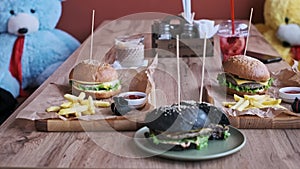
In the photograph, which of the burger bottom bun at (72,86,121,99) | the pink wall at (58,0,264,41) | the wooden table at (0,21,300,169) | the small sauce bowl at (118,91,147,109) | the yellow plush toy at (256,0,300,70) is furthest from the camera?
the pink wall at (58,0,264,41)

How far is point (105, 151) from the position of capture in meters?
1.20

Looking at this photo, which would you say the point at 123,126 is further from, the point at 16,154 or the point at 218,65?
the point at 218,65

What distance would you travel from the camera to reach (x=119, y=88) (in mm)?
1599

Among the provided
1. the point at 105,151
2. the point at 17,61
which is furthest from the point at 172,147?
the point at 17,61

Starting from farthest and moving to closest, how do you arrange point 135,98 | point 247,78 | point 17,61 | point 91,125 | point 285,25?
1. point 285,25
2. point 17,61
3. point 247,78
4. point 135,98
5. point 91,125

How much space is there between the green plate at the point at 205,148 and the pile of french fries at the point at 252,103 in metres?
0.14

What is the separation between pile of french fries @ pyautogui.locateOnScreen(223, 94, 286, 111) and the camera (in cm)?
138

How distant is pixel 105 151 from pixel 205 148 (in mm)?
224

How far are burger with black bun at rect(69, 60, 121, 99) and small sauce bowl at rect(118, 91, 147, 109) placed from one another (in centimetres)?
8

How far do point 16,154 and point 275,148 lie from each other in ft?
1.91

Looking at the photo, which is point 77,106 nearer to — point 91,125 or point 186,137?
point 91,125

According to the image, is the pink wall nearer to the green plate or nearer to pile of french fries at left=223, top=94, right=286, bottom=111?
pile of french fries at left=223, top=94, right=286, bottom=111

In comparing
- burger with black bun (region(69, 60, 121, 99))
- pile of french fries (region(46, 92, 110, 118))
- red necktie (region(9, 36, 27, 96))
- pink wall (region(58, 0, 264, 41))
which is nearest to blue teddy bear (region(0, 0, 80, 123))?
red necktie (region(9, 36, 27, 96))

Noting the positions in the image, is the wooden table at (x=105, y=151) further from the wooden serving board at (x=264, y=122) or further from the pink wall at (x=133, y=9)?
the pink wall at (x=133, y=9)
